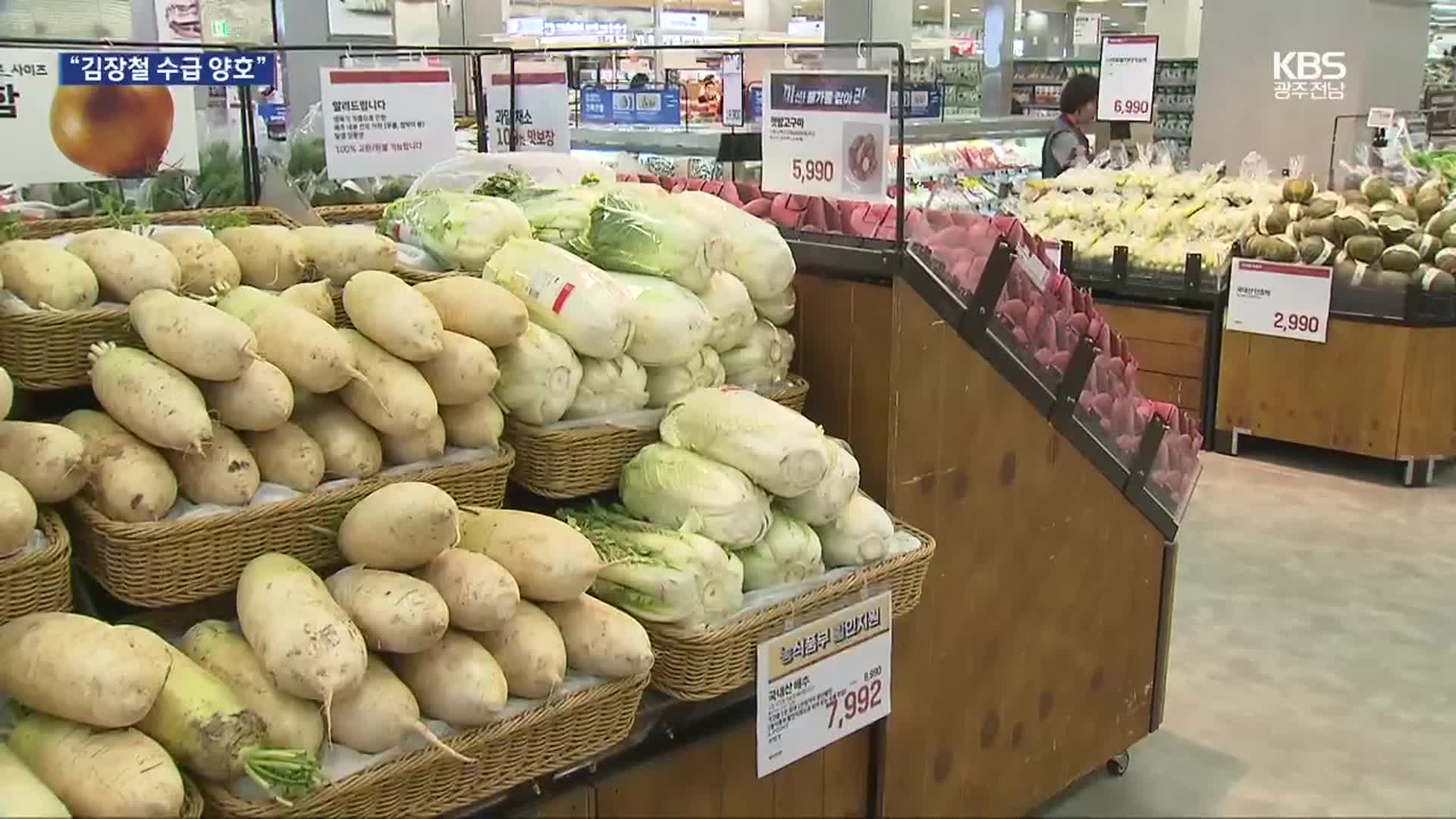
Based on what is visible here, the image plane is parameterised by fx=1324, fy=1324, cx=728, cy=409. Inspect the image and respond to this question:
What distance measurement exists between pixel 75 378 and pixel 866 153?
1272 mm

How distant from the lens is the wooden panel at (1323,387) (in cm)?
539

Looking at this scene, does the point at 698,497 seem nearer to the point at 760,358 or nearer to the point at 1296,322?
the point at 760,358

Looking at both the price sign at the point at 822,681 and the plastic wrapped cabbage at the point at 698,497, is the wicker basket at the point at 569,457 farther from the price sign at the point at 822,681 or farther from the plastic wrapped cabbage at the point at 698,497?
the price sign at the point at 822,681

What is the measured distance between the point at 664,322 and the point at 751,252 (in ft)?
0.91

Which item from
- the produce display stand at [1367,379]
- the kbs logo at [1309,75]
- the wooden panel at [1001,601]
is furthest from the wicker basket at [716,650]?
the kbs logo at [1309,75]

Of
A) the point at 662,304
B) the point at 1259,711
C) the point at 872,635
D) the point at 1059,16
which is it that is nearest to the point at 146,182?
the point at 662,304

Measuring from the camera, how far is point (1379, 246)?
5391 millimetres

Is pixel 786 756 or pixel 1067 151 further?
pixel 1067 151

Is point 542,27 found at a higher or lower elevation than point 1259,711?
higher

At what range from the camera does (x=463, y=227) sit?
7.13 ft

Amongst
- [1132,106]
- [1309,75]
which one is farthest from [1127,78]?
[1309,75]

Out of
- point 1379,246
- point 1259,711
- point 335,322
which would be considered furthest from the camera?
point 1379,246

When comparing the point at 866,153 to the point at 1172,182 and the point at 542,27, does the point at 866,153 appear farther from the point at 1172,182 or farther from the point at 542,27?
the point at 542,27

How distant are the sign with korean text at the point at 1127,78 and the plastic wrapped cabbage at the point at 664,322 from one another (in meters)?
6.32
